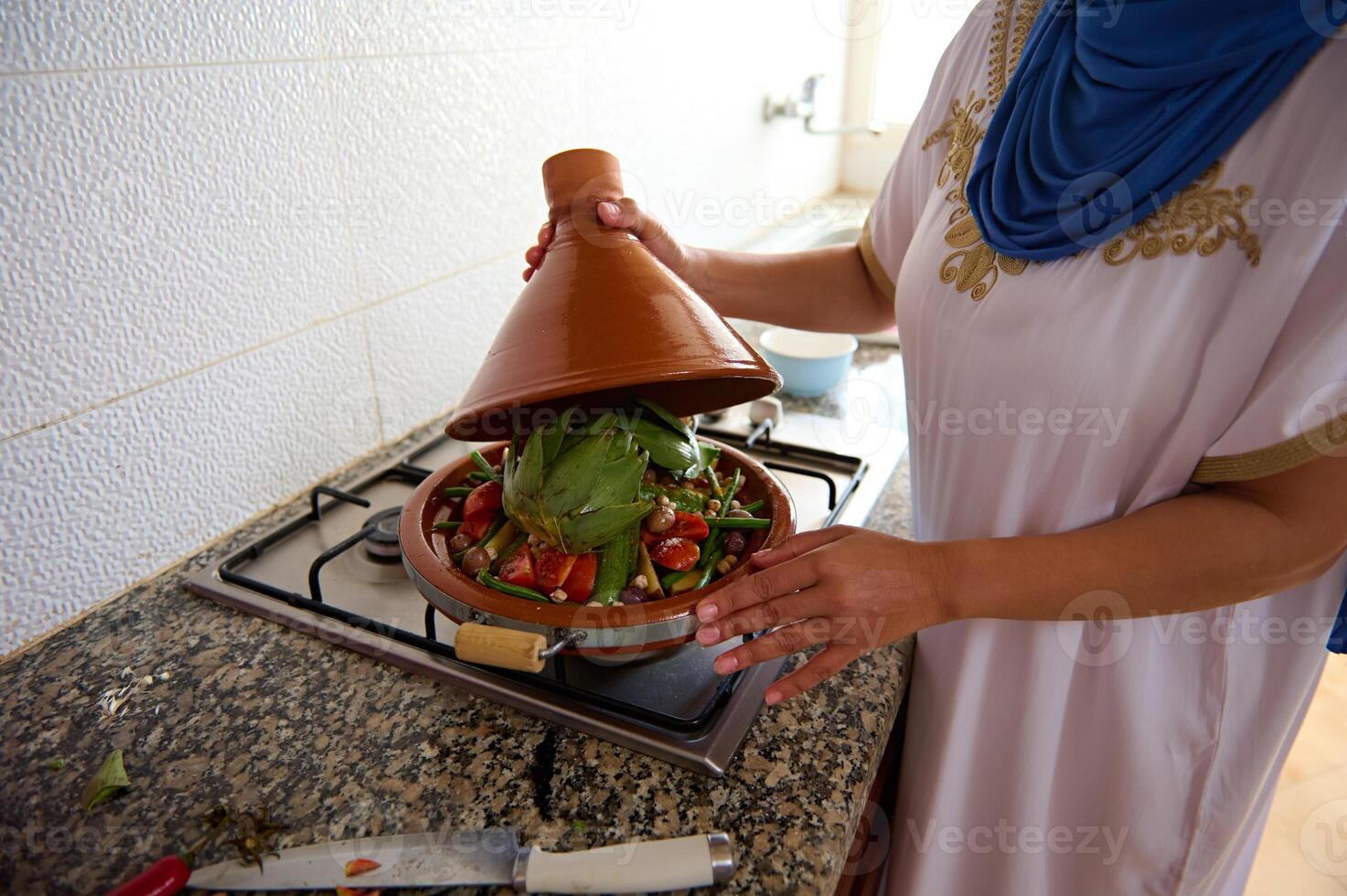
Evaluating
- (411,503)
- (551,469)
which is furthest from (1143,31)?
(411,503)

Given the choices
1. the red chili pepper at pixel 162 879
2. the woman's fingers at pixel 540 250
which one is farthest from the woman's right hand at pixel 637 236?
the red chili pepper at pixel 162 879

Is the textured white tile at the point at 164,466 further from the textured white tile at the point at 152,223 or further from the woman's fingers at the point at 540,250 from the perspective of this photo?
the woman's fingers at the point at 540,250

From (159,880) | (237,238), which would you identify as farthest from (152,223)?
(159,880)

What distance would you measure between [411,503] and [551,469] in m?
0.16

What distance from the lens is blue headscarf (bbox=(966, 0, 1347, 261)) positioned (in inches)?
22.9

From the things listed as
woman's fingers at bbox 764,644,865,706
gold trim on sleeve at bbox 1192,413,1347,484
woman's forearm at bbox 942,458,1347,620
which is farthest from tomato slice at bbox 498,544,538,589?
gold trim on sleeve at bbox 1192,413,1347,484

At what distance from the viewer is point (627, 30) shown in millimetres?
1438

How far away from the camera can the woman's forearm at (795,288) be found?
1.02 m

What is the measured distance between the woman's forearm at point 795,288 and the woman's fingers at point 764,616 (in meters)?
0.50

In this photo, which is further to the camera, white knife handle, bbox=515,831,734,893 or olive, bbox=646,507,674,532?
olive, bbox=646,507,674,532

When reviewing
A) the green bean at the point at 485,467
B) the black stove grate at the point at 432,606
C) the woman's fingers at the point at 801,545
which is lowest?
the black stove grate at the point at 432,606

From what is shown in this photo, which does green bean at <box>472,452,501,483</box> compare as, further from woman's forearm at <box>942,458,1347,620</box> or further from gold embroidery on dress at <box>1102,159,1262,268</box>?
gold embroidery on dress at <box>1102,159,1262,268</box>

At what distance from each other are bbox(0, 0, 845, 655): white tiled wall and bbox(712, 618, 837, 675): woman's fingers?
0.64 meters

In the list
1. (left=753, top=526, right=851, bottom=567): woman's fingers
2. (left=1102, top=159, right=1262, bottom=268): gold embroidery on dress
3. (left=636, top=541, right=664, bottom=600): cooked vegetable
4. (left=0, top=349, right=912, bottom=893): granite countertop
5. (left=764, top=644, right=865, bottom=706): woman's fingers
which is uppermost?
(left=1102, top=159, right=1262, bottom=268): gold embroidery on dress
